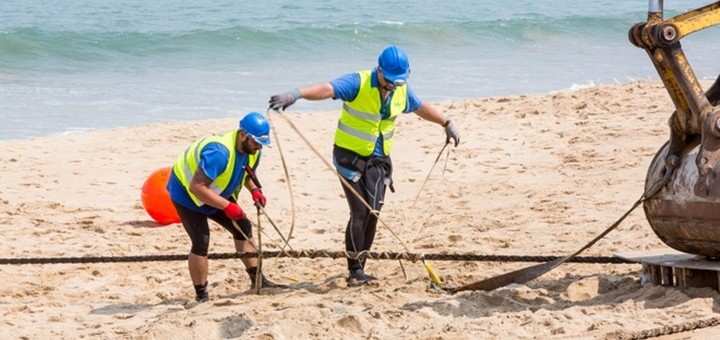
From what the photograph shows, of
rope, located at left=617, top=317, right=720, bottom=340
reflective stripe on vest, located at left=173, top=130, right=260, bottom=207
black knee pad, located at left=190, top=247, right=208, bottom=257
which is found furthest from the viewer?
black knee pad, located at left=190, top=247, right=208, bottom=257

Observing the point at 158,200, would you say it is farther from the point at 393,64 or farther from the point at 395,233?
the point at 393,64

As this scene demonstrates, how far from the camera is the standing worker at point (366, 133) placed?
320 inches

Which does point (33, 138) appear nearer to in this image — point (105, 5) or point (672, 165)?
point (672, 165)

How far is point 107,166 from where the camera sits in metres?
12.7

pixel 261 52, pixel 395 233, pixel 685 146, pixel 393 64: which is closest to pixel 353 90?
pixel 393 64

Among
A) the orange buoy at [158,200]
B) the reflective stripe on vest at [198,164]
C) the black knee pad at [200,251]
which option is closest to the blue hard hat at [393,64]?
the reflective stripe on vest at [198,164]

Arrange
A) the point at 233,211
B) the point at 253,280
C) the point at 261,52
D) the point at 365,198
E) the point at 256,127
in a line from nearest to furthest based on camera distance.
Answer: the point at 256,127, the point at 233,211, the point at 365,198, the point at 253,280, the point at 261,52

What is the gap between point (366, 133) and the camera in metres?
8.29

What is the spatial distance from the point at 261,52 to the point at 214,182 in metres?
18.0

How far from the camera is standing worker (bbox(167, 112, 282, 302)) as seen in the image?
303 inches

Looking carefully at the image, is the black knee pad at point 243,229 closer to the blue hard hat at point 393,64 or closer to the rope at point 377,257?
the rope at point 377,257

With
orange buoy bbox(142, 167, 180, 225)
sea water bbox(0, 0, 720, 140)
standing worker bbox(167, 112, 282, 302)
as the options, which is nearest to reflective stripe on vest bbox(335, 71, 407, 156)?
standing worker bbox(167, 112, 282, 302)

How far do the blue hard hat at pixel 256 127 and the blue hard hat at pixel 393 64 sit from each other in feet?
2.83

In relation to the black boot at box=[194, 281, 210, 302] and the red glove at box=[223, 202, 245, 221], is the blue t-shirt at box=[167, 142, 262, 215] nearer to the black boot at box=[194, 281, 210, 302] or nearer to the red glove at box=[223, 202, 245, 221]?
the red glove at box=[223, 202, 245, 221]
